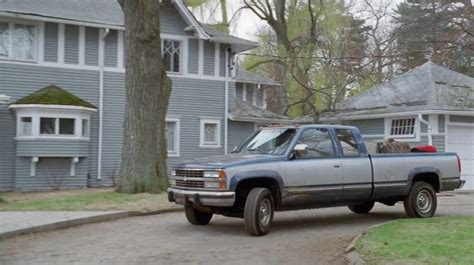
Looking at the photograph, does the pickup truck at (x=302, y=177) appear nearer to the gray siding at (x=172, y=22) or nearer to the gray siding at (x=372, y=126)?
the gray siding at (x=372, y=126)

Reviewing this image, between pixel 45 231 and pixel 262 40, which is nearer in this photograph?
pixel 45 231

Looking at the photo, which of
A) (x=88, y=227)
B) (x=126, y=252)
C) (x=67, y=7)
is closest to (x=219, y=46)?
(x=67, y=7)

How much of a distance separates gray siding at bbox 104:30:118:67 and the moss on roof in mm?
2074

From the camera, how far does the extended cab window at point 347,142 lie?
11398 millimetres

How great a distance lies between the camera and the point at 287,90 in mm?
32656

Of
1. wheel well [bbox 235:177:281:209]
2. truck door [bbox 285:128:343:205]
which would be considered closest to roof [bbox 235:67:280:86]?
truck door [bbox 285:128:343:205]

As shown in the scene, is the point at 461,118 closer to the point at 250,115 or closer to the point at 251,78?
the point at 250,115

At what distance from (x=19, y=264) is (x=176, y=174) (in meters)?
3.69

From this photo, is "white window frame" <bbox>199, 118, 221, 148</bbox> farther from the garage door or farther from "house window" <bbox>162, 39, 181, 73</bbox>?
the garage door

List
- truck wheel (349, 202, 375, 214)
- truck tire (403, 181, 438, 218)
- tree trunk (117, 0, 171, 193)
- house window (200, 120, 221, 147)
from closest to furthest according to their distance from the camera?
truck tire (403, 181, 438, 218) → truck wheel (349, 202, 375, 214) → tree trunk (117, 0, 171, 193) → house window (200, 120, 221, 147)

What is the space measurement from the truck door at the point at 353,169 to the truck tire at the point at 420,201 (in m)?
1.22

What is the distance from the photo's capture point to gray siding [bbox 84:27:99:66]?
22.1m

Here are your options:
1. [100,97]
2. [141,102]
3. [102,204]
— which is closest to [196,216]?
[102,204]

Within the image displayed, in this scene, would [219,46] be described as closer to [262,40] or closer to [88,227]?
[262,40]
